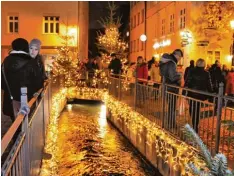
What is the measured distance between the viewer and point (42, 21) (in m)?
35.1

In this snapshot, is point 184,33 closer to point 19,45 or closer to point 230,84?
point 230,84

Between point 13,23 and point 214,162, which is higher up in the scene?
point 13,23

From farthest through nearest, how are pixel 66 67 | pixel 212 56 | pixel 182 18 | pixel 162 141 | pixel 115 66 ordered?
pixel 182 18
pixel 212 56
pixel 66 67
pixel 115 66
pixel 162 141

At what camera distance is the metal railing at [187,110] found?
5761 mm

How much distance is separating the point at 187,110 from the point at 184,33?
15933mm

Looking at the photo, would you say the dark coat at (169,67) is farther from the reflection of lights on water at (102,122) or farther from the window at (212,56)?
the window at (212,56)

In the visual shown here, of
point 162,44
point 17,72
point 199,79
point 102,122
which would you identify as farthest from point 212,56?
point 17,72

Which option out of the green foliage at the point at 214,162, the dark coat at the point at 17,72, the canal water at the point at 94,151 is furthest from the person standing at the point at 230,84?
the green foliage at the point at 214,162

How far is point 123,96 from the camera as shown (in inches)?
517

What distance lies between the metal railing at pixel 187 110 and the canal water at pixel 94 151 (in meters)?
1.07

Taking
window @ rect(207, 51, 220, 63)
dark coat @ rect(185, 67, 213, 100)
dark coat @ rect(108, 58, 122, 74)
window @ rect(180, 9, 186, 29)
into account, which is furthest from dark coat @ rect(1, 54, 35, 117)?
window @ rect(180, 9, 186, 29)

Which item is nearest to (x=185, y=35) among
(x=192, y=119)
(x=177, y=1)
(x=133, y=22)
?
(x=177, y=1)

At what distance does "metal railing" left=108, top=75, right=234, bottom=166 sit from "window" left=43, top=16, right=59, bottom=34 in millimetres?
24103

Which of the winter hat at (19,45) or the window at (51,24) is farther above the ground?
the window at (51,24)
